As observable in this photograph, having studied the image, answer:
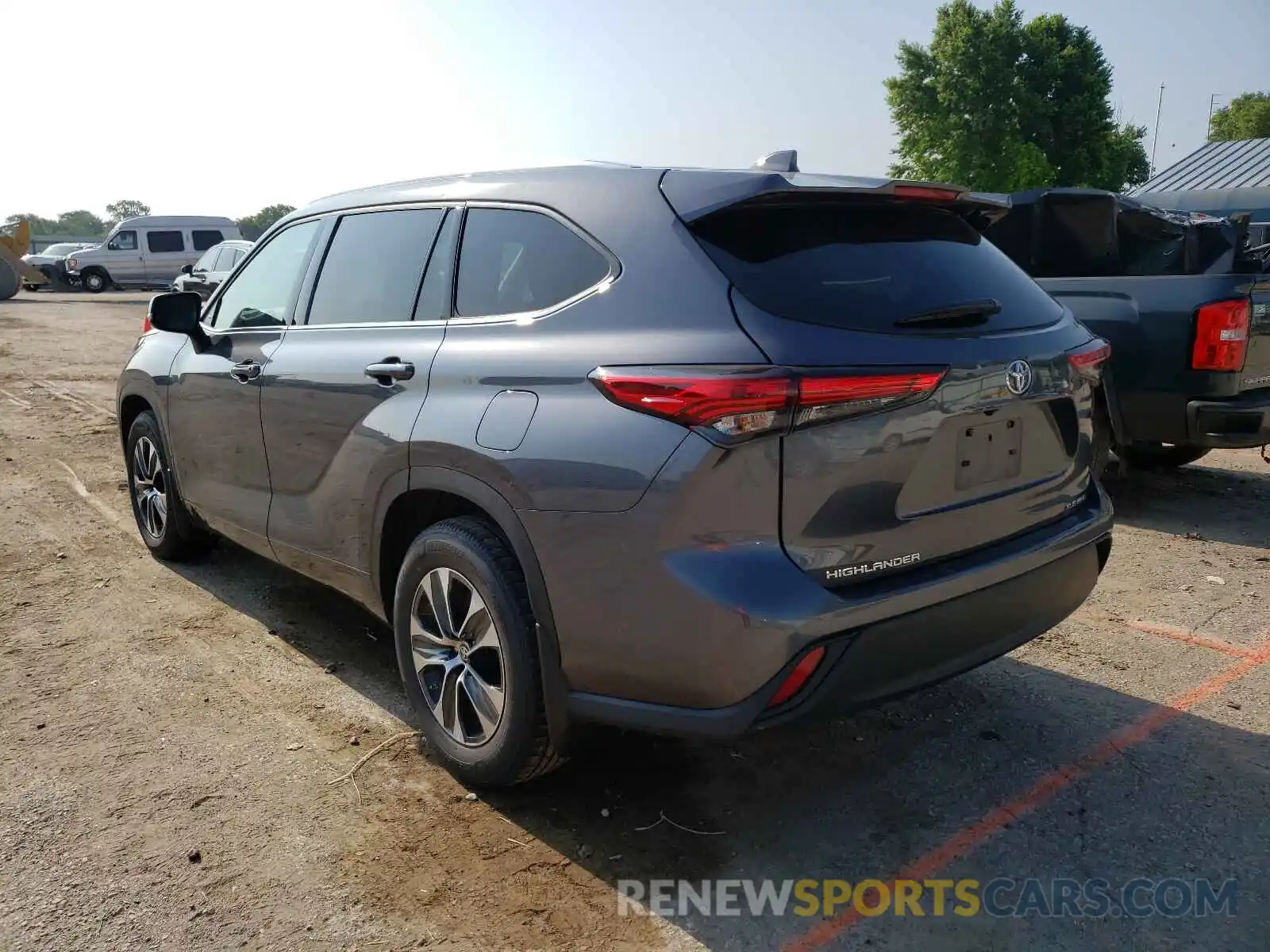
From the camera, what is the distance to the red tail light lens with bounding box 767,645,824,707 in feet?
7.75

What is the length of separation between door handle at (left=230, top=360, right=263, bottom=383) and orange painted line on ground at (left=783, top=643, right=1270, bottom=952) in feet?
9.35

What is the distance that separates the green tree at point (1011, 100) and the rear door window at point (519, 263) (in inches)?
1830

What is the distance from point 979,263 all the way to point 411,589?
6.53 feet

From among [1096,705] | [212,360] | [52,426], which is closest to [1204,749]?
[1096,705]

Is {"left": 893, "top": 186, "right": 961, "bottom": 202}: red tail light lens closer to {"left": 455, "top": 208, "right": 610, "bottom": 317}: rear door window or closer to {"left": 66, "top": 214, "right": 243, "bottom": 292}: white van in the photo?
{"left": 455, "top": 208, "right": 610, "bottom": 317}: rear door window

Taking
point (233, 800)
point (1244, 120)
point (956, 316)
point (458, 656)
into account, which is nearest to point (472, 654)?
point (458, 656)

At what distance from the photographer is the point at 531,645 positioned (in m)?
2.72

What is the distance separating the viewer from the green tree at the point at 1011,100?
151 feet

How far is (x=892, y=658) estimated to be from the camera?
2.49m

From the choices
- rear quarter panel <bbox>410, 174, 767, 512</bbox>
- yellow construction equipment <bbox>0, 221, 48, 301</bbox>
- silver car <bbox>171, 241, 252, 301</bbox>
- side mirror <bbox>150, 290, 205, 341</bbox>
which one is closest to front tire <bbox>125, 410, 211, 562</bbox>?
side mirror <bbox>150, 290, 205, 341</bbox>

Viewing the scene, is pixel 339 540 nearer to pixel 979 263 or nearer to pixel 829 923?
pixel 829 923

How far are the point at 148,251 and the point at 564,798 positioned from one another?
33.2m

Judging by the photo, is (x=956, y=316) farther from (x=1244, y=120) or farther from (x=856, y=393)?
(x=1244, y=120)

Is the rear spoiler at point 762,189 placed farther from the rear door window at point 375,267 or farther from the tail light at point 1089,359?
the rear door window at point 375,267
